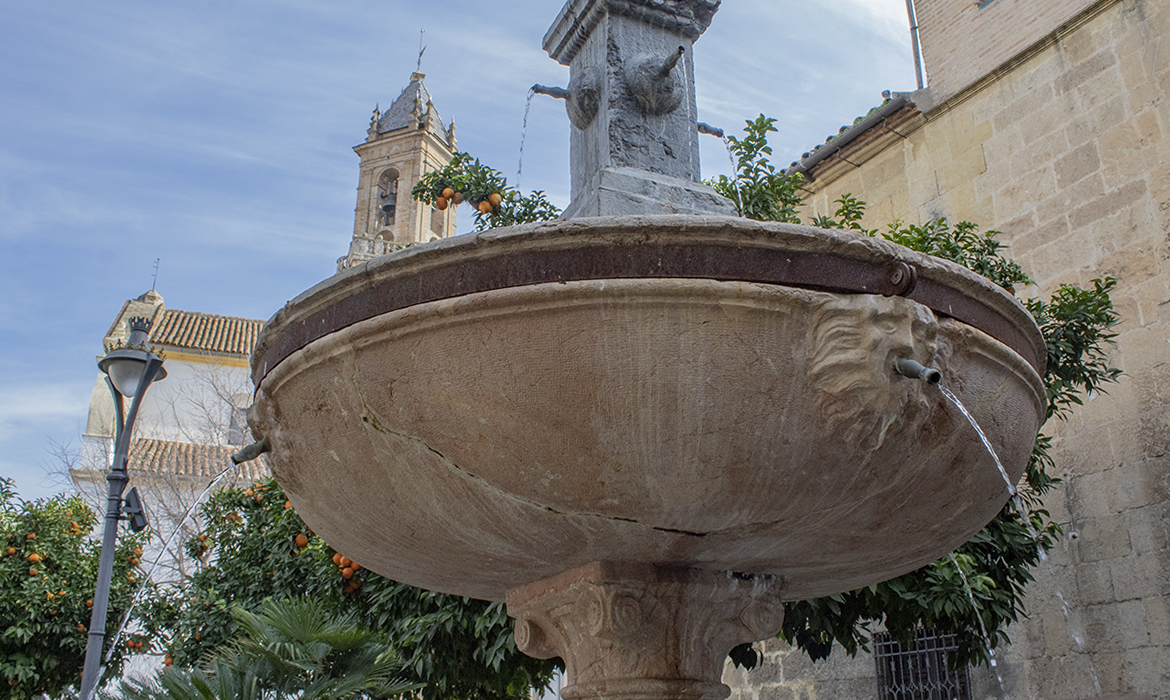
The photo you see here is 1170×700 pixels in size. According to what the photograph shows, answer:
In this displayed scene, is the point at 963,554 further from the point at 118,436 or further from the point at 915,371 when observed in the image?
the point at 118,436

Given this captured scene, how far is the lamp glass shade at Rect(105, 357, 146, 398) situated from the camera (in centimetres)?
545

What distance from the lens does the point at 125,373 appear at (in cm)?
546

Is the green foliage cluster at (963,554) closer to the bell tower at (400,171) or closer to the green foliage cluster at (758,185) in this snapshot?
the green foliage cluster at (758,185)

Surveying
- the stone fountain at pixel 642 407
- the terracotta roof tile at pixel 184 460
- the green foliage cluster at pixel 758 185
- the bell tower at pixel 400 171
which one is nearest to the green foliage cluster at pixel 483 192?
the green foliage cluster at pixel 758 185

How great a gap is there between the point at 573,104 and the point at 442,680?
117 inches

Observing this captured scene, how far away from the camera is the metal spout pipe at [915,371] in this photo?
71.5 inches

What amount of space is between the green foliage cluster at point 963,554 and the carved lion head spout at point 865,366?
6.87 ft

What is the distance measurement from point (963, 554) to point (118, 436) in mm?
4565

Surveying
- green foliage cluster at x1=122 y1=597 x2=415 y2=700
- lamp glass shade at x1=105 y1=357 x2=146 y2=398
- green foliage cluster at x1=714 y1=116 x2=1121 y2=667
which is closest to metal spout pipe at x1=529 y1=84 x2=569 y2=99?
green foliage cluster at x1=714 y1=116 x2=1121 y2=667

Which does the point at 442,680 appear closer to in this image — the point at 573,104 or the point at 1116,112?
the point at 573,104

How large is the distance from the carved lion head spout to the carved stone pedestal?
81 centimetres

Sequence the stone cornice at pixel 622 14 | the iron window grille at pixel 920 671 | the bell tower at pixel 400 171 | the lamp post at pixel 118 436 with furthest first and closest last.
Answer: the bell tower at pixel 400 171, the iron window grille at pixel 920 671, the lamp post at pixel 118 436, the stone cornice at pixel 622 14

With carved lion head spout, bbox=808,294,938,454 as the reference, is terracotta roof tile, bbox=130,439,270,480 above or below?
above

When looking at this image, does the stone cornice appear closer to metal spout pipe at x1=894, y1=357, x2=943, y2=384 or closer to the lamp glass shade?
metal spout pipe at x1=894, y1=357, x2=943, y2=384
